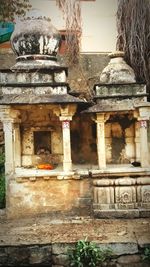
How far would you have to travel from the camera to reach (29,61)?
31.4ft

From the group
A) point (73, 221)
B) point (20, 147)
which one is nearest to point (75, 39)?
point (20, 147)

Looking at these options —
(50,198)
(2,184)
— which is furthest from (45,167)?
(2,184)

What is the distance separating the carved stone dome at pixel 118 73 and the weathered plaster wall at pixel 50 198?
2.94 m

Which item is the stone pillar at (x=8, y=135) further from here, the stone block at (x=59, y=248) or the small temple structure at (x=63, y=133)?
the stone block at (x=59, y=248)

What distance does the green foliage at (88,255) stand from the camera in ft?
21.5

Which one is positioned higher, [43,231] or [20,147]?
[20,147]

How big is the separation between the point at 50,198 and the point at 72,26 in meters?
7.59

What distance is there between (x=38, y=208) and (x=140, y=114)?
354 cm

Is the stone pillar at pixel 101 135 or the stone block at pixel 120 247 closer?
the stone block at pixel 120 247

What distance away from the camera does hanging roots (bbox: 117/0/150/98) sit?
11164mm

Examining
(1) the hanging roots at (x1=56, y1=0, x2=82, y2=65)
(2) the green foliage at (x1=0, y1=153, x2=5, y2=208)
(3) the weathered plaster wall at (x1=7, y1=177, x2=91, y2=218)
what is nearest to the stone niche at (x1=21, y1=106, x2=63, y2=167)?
(2) the green foliage at (x1=0, y1=153, x2=5, y2=208)

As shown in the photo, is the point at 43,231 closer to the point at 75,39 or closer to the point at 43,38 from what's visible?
the point at 43,38

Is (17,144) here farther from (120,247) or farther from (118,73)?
(120,247)

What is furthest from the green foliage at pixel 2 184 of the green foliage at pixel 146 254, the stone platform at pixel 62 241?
the green foliage at pixel 146 254
